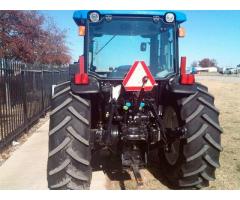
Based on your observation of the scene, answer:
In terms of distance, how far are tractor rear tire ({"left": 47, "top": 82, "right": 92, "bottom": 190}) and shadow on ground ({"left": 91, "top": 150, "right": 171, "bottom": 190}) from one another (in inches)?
36.0

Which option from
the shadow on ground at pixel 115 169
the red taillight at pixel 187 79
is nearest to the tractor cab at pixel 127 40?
the red taillight at pixel 187 79

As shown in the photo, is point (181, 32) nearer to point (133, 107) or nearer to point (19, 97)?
point (133, 107)

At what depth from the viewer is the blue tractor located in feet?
13.4

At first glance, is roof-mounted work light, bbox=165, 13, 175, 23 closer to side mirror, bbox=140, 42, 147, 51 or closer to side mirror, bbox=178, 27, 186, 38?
side mirror, bbox=178, 27, 186, 38

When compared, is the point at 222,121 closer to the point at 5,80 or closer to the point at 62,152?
the point at 5,80

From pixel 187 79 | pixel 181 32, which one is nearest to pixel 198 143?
pixel 187 79

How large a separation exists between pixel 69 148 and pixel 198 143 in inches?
61.2

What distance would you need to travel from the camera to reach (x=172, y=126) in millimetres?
4797

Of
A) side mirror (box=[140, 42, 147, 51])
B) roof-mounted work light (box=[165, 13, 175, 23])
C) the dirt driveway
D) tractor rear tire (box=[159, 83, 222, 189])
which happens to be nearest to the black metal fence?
the dirt driveway

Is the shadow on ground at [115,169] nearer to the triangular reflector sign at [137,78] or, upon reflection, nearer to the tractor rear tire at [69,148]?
the tractor rear tire at [69,148]

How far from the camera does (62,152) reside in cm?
402

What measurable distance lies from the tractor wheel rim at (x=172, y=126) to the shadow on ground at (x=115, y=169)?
0.35 m

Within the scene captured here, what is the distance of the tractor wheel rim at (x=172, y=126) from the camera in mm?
4688
